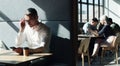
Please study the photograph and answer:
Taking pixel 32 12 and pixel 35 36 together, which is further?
pixel 35 36

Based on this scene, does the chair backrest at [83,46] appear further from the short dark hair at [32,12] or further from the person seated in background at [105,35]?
the short dark hair at [32,12]

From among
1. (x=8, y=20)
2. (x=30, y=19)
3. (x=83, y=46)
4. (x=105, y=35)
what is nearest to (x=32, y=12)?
(x=30, y=19)

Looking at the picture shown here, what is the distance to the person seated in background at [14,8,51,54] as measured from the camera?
154 inches

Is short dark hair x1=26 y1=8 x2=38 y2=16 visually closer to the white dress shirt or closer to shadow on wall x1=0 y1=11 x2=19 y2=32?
the white dress shirt

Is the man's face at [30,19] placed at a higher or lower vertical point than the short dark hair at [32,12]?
lower

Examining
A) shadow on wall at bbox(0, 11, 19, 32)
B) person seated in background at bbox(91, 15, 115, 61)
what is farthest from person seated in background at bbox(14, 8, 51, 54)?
person seated in background at bbox(91, 15, 115, 61)

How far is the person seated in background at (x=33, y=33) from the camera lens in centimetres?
392

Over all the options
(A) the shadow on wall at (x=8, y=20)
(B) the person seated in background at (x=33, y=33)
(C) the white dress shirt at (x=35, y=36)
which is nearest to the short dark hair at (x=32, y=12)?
(B) the person seated in background at (x=33, y=33)

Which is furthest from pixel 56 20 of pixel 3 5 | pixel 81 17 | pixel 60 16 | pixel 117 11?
pixel 117 11

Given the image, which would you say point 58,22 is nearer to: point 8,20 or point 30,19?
point 30,19

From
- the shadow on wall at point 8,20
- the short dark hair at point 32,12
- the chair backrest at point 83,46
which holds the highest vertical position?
the short dark hair at point 32,12

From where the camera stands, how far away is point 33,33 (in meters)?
4.10

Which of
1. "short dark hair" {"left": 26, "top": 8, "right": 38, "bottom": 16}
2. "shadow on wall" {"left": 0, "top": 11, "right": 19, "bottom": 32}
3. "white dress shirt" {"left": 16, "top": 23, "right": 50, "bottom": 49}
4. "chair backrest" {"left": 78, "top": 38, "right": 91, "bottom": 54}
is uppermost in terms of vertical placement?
"short dark hair" {"left": 26, "top": 8, "right": 38, "bottom": 16}

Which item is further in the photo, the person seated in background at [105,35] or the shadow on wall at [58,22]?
the person seated in background at [105,35]
